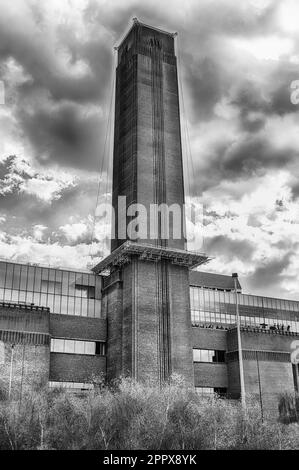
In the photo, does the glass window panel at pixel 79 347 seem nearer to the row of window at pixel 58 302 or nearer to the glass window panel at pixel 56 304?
the row of window at pixel 58 302

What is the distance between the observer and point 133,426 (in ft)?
132

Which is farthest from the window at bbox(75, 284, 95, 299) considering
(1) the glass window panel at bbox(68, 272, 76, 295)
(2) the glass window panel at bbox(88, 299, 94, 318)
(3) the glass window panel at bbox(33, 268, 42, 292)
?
(3) the glass window panel at bbox(33, 268, 42, 292)

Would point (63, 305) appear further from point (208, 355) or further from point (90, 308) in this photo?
point (208, 355)

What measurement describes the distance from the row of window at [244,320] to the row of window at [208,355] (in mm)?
11304

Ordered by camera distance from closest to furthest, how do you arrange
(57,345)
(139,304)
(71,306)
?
(139,304) < (57,345) < (71,306)

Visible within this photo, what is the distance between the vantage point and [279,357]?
257 ft

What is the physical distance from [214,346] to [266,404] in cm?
1018

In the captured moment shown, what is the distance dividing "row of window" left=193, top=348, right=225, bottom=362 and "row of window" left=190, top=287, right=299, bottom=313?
14.0 metres

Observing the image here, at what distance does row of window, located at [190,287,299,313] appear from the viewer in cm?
9206

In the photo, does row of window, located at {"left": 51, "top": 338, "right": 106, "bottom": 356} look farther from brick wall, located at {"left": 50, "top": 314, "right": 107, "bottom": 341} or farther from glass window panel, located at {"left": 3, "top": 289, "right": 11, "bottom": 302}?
glass window panel, located at {"left": 3, "top": 289, "right": 11, "bottom": 302}

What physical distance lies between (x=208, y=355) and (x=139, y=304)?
15119mm

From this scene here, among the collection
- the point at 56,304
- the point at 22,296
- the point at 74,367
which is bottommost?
the point at 74,367

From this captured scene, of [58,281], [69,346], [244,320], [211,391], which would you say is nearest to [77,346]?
[69,346]
